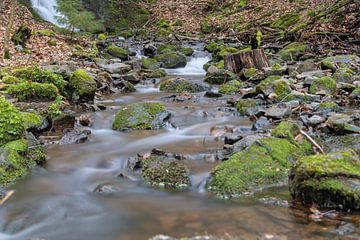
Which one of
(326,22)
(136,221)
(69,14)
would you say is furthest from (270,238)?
(69,14)

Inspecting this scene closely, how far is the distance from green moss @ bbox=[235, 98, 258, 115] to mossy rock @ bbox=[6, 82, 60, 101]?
146 inches

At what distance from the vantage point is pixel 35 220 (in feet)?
14.5

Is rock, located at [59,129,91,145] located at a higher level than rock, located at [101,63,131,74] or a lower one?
lower

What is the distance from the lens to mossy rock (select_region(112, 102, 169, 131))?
7.55 meters

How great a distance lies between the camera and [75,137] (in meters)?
6.93

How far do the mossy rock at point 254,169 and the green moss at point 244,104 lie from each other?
3035 millimetres

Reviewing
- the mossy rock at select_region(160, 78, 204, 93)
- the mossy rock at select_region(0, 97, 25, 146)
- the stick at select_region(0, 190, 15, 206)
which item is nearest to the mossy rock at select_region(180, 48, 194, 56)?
the mossy rock at select_region(160, 78, 204, 93)

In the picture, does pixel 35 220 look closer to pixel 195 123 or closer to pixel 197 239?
pixel 197 239

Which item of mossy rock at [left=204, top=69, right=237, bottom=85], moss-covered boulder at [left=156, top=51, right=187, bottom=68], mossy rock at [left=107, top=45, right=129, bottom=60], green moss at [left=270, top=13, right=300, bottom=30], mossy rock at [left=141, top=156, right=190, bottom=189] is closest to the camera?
mossy rock at [left=141, top=156, right=190, bottom=189]

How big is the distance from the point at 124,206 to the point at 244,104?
4407 millimetres

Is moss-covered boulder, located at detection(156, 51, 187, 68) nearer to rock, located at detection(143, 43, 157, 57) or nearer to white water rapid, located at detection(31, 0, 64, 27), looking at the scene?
rock, located at detection(143, 43, 157, 57)

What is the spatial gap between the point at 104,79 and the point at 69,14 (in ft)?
26.9

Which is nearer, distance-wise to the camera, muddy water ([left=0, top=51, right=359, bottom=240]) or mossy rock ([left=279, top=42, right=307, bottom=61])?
muddy water ([left=0, top=51, right=359, bottom=240])

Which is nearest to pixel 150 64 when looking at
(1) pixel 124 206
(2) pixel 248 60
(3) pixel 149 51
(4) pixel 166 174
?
(3) pixel 149 51
